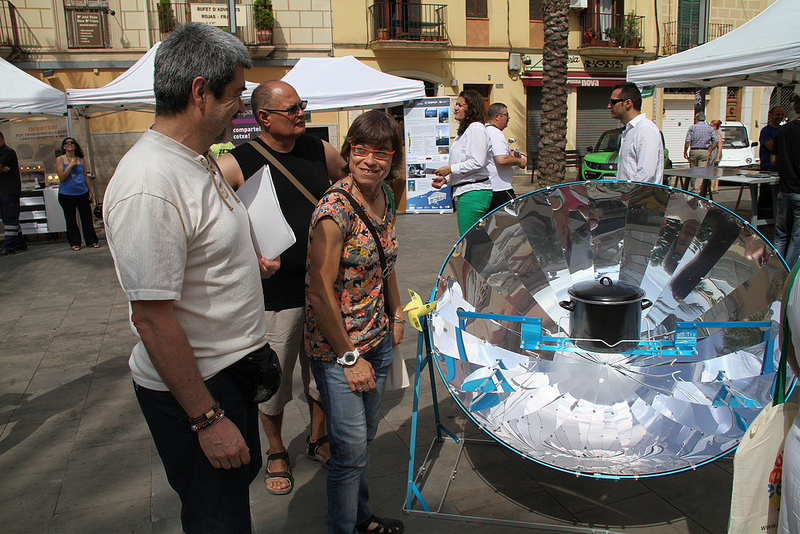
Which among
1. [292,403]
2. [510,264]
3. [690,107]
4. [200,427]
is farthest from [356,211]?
[690,107]

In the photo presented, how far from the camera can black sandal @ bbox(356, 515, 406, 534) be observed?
8.28 feet

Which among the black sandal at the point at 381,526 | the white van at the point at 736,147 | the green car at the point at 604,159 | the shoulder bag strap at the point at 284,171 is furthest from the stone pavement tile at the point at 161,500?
the white van at the point at 736,147

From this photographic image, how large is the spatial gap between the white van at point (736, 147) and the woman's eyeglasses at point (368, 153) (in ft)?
57.3

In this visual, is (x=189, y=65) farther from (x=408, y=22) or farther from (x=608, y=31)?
(x=608, y=31)

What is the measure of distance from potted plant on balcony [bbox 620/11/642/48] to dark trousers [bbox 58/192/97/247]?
20098 millimetres

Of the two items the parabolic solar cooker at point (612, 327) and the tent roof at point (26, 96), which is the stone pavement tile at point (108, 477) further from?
the tent roof at point (26, 96)

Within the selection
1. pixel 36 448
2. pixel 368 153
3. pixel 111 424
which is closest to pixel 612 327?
pixel 368 153

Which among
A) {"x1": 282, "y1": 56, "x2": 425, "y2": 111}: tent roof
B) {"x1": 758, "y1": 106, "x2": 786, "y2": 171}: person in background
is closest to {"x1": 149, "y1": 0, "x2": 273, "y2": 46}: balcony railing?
{"x1": 282, "y1": 56, "x2": 425, "y2": 111}: tent roof

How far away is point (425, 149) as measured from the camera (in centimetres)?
1252

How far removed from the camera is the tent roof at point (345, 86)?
967 cm

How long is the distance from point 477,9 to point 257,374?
2185 cm

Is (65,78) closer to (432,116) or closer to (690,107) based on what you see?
(432,116)

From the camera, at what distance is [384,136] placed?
2.25m

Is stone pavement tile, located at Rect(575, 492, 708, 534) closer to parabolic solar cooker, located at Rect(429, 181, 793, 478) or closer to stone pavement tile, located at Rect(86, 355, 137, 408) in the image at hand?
parabolic solar cooker, located at Rect(429, 181, 793, 478)
